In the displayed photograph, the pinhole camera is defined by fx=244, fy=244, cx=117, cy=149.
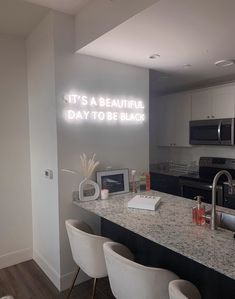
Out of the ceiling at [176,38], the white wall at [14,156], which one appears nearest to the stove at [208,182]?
the ceiling at [176,38]

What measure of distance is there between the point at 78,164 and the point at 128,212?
768 millimetres

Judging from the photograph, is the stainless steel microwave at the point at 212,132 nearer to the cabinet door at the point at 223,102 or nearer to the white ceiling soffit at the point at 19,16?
the cabinet door at the point at 223,102

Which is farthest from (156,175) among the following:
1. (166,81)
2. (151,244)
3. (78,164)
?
(151,244)

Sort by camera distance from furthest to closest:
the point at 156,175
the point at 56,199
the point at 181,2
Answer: the point at 156,175 → the point at 56,199 → the point at 181,2

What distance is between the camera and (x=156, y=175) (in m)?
4.34

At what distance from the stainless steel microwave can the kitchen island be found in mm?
1569

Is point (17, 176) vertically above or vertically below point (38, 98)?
below

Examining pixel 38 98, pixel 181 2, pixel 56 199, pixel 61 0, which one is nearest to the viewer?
pixel 181 2

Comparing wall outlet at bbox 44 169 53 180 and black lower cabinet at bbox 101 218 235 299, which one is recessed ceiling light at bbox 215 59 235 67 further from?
wall outlet at bbox 44 169 53 180

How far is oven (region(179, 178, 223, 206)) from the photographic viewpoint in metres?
3.36

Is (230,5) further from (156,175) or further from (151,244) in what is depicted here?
(156,175)

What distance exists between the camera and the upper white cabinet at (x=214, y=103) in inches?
138

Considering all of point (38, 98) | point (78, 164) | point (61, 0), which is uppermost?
point (61, 0)

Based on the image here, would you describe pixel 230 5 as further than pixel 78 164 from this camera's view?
No
